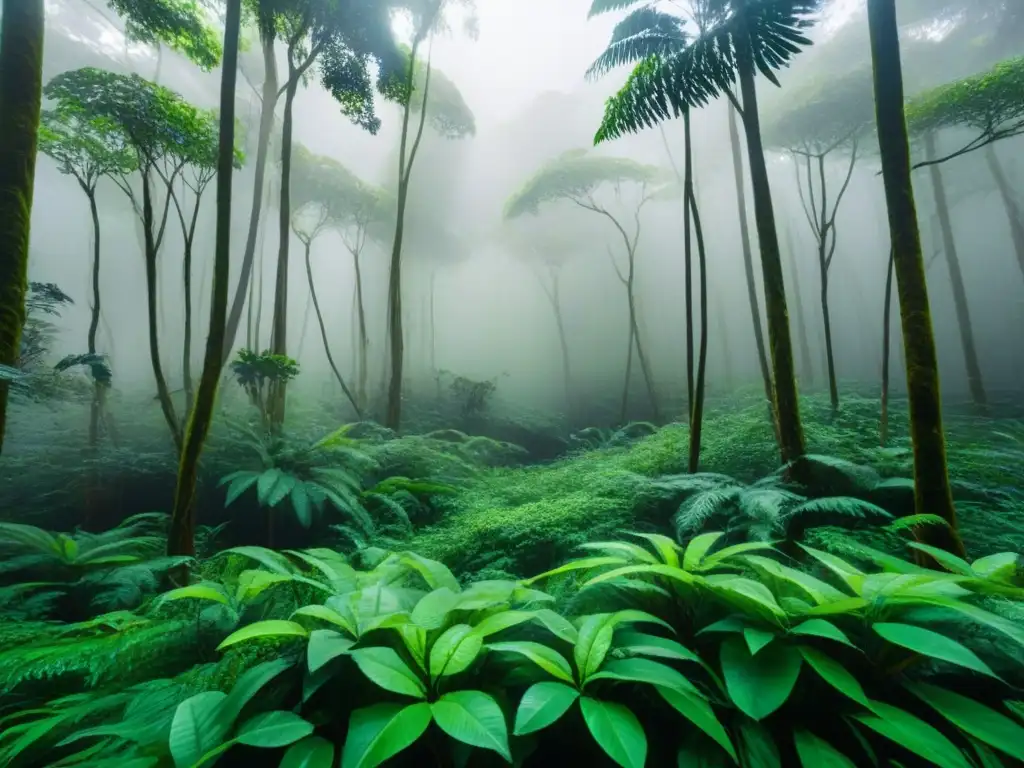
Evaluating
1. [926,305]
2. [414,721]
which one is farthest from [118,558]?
[926,305]

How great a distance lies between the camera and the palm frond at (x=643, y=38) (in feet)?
13.2

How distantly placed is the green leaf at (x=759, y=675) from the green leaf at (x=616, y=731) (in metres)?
0.29

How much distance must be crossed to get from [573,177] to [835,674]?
1335 centimetres

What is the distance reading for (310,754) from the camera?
0.99 meters

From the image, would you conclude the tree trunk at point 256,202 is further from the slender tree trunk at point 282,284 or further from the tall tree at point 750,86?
the tall tree at point 750,86

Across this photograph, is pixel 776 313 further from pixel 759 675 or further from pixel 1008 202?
pixel 1008 202

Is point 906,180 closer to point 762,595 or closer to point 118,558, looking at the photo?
point 762,595

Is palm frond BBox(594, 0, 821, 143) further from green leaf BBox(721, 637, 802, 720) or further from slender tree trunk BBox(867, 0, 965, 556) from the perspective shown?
green leaf BBox(721, 637, 802, 720)

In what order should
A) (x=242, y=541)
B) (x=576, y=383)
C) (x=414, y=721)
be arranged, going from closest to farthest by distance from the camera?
(x=414, y=721)
(x=242, y=541)
(x=576, y=383)

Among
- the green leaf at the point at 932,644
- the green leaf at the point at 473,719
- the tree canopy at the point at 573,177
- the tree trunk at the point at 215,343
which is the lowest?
the green leaf at the point at 473,719

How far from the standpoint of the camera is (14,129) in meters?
2.53

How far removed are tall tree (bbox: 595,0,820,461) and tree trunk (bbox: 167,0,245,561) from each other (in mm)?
3160

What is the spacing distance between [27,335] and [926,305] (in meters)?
10.5

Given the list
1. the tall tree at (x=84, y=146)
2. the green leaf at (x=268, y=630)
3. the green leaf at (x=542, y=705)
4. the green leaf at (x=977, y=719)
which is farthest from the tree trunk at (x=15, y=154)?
the green leaf at (x=977, y=719)
